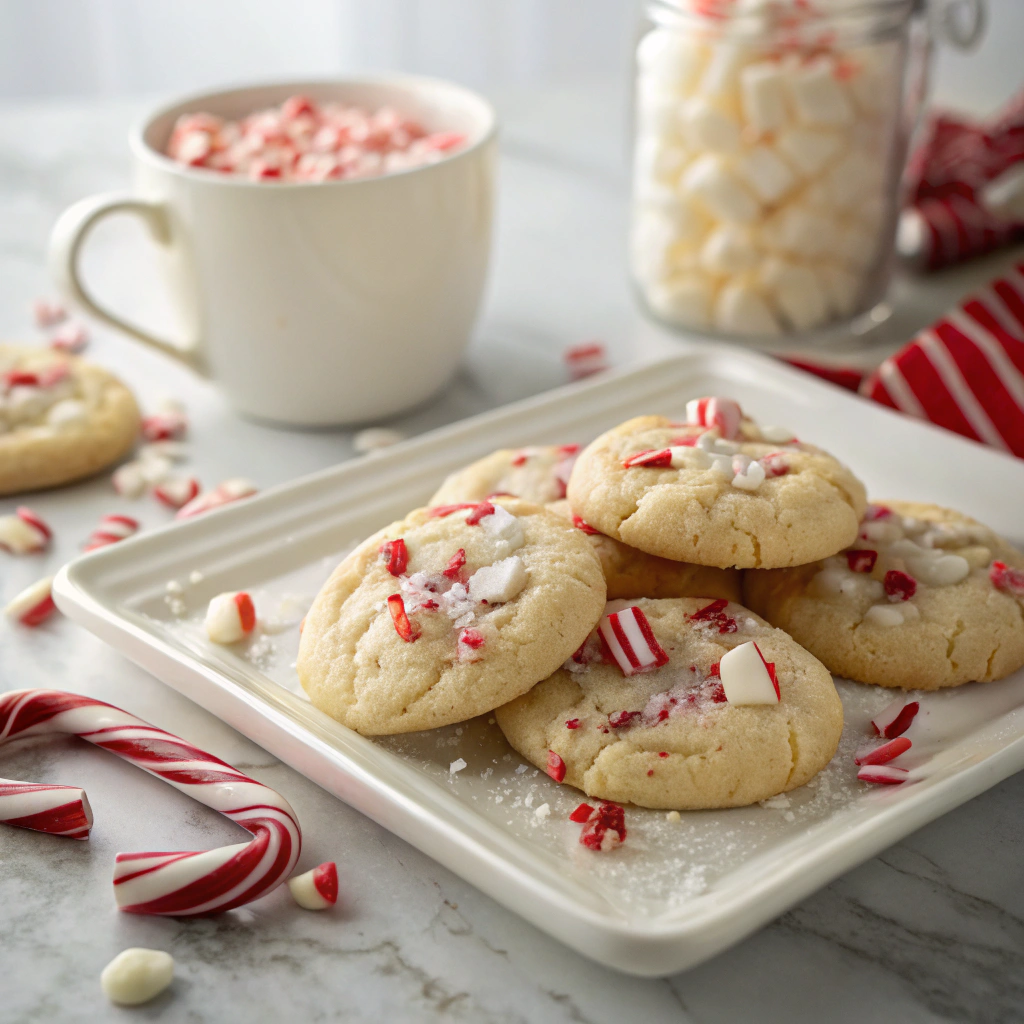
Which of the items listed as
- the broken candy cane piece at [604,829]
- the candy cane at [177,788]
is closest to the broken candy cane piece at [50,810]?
the candy cane at [177,788]

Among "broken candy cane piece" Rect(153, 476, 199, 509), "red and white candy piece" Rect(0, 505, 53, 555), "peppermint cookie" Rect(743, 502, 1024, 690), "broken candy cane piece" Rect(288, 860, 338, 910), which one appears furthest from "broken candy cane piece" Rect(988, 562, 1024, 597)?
"red and white candy piece" Rect(0, 505, 53, 555)

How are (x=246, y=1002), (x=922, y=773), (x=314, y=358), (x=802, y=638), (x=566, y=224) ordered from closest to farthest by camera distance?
1. (x=246, y=1002)
2. (x=922, y=773)
3. (x=802, y=638)
4. (x=314, y=358)
5. (x=566, y=224)

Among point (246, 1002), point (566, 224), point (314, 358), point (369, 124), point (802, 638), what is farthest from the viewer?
point (566, 224)

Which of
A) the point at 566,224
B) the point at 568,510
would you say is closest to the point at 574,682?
the point at 568,510

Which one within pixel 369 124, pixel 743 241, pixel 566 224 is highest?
pixel 369 124

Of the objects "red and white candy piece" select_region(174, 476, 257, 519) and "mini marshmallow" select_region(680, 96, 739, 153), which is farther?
"mini marshmallow" select_region(680, 96, 739, 153)

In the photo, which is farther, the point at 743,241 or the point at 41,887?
the point at 743,241

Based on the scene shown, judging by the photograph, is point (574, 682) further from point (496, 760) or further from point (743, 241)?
point (743, 241)

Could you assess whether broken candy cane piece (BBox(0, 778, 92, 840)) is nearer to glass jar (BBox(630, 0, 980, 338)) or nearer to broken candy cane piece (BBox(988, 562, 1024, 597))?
broken candy cane piece (BBox(988, 562, 1024, 597))
